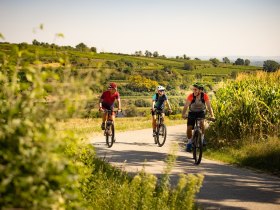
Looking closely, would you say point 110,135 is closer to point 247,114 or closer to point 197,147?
point 197,147

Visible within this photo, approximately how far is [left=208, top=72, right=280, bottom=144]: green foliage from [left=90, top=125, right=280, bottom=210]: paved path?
77.2 inches

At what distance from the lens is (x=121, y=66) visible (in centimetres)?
11488

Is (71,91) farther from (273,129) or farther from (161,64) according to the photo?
(161,64)

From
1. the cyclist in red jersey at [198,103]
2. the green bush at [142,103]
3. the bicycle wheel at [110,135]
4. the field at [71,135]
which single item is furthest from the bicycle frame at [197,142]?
the green bush at [142,103]

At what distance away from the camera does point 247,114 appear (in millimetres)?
13469

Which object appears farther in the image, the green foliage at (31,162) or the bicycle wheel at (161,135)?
the bicycle wheel at (161,135)

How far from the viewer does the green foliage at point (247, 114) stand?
13.2 m

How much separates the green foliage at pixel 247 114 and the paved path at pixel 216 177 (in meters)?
1.96

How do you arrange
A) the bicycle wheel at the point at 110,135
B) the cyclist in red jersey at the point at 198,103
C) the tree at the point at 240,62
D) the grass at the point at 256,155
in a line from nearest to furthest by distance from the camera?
the grass at the point at 256,155 < the cyclist in red jersey at the point at 198,103 < the bicycle wheel at the point at 110,135 < the tree at the point at 240,62

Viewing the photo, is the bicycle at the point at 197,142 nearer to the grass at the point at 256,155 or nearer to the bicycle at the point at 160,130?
the grass at the point at 256,155

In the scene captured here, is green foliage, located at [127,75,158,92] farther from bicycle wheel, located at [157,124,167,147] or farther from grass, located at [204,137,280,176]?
grass, located at [204,137,280,176]

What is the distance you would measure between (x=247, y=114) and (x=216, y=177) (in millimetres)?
4772

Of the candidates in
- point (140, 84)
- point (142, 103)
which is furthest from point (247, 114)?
point (140, 84)

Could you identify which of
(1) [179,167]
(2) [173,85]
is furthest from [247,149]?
(2) [173,85]
